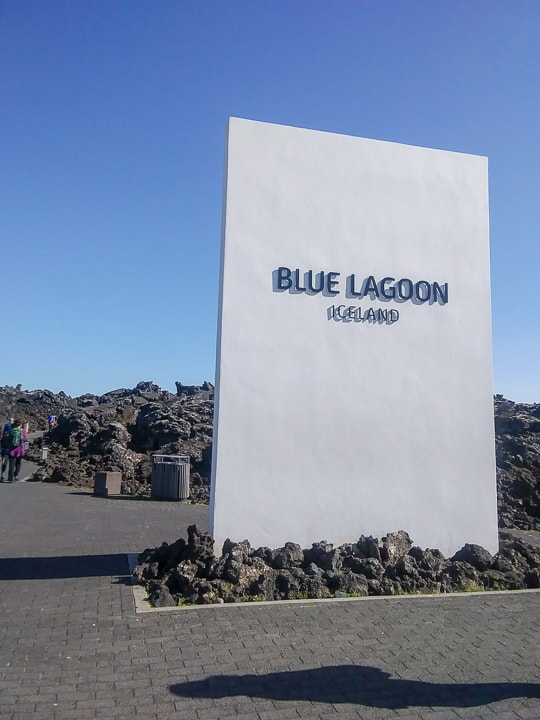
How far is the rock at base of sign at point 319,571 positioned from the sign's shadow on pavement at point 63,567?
586mm

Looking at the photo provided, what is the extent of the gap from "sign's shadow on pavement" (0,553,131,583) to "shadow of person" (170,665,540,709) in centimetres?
385

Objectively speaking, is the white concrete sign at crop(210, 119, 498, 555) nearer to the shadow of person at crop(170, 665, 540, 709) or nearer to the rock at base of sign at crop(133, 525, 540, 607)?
the rock at base of sign at crop(133, 525, 540, 607)

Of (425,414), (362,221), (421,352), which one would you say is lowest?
(425,414)

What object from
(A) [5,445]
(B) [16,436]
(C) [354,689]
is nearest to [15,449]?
(A) [5,445]

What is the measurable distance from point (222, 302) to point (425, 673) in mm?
5334

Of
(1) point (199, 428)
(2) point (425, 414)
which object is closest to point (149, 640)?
(2) point (425, 414)

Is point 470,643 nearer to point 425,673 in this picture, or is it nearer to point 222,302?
point 425,673

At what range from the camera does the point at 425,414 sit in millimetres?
9914

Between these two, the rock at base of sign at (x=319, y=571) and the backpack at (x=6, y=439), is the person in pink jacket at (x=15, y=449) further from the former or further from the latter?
the rock at base of sign at (x=319, y=571)

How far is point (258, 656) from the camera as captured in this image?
5.79 metres

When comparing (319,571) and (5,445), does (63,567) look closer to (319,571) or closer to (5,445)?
(319,571)

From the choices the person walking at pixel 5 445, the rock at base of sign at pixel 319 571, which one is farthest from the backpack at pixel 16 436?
the rock at base of sign at pixel 319 571

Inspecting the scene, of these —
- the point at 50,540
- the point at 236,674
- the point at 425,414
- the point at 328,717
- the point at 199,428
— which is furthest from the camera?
the point at 199,428

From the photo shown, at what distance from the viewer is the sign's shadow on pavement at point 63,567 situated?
877 centimetres
